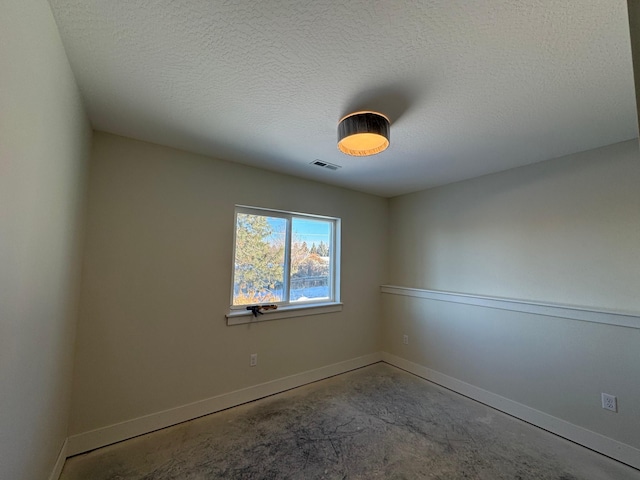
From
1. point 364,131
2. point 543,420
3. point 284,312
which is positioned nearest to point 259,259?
point 284,312

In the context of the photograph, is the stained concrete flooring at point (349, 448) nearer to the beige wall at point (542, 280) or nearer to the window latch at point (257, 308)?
the beige wall at point (542, 280)

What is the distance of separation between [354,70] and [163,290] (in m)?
2.23

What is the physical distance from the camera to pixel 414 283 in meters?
3.69

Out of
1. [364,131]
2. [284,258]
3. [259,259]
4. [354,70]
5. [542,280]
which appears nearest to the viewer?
[354,70]

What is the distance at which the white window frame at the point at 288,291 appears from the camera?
8.79 feet

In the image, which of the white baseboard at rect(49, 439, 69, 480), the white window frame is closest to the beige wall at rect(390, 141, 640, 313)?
the white window frame

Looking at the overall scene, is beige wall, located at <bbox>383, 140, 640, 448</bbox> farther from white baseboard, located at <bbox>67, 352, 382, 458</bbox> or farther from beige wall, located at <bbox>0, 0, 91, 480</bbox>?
beige wall, located at <bbox>0, 0, 91, 480</bbox>

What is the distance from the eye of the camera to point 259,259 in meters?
2.90

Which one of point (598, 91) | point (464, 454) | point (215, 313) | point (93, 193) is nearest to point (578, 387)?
point (464, 454)

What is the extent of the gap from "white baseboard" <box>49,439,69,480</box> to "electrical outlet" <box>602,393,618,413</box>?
3.85 meters

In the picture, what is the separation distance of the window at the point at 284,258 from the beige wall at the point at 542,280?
125 cm

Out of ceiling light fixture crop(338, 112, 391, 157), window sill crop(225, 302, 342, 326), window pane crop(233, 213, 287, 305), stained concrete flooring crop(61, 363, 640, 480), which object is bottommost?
stained concrete flooring crop(61, 363, 640, 480)

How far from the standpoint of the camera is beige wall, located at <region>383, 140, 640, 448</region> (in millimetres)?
2088

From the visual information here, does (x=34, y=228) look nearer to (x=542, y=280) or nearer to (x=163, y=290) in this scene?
(x=163, y=290)
